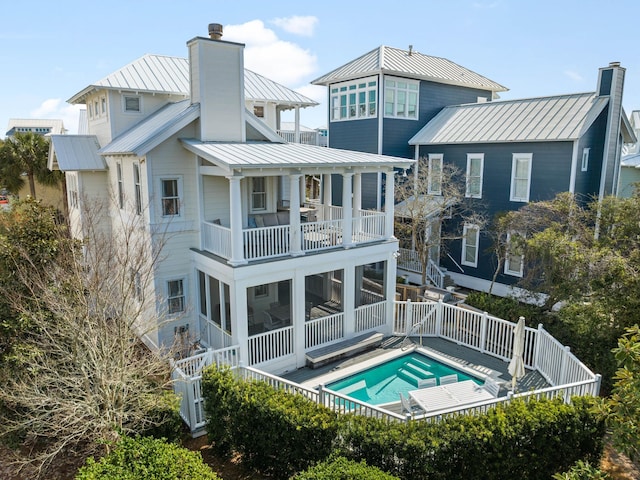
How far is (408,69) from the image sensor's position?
22.6m

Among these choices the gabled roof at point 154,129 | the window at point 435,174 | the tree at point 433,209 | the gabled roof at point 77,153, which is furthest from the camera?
the window at point 435,174

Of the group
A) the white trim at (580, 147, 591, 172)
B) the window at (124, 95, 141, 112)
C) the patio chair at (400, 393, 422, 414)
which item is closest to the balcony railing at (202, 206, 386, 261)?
the patio chair at (400, 393, 422, 414)

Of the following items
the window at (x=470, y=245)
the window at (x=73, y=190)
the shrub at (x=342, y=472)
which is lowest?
the shrub at (x=342, y=472)

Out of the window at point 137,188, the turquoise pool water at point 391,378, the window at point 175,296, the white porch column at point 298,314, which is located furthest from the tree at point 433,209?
the window at point 137,188

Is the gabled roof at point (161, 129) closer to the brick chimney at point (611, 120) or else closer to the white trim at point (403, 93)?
the white trim at point (403, 93)

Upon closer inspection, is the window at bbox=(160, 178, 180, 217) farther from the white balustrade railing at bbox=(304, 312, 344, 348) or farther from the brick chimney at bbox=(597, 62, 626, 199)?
the brick chimney at bbox=(597, 62, 626, 199)

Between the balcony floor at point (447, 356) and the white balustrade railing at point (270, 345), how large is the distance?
70cm

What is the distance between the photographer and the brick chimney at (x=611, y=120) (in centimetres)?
1866

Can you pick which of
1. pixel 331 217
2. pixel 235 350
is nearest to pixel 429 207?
pixel 331 217

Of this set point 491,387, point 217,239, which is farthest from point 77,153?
point 491,387

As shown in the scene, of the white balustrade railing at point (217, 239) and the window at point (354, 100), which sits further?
the window at point (354, 100)

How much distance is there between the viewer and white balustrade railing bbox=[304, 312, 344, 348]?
13930 millimetres

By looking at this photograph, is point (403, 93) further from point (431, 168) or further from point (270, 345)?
point (270, 345)

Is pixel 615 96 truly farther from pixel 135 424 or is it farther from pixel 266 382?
pixel 135 424
